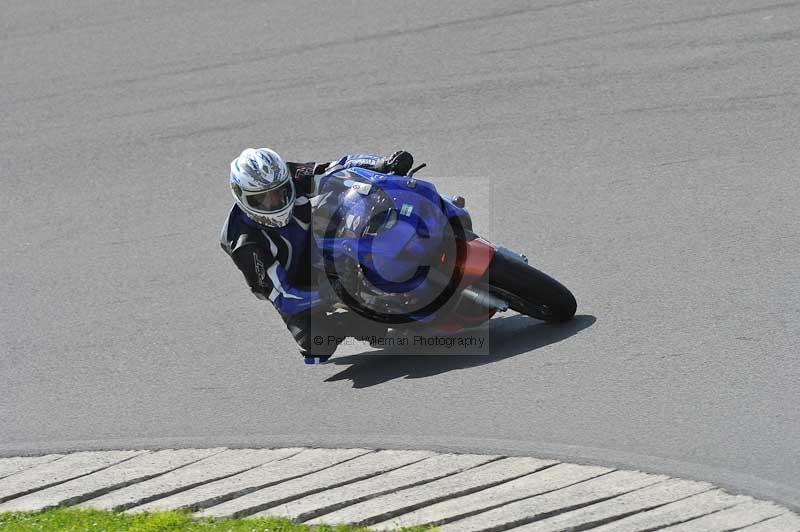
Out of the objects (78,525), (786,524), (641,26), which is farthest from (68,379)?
(641,26)

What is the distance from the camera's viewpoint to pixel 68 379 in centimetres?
855

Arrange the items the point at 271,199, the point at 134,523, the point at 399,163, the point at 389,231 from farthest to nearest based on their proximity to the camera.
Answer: the point at 399,163
the point at 271,199
the point at 389,231
the point at 134,523

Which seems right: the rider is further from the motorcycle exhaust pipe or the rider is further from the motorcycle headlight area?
the motorcycle exhaust pipe

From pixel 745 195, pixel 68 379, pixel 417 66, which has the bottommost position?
pixel 68 379

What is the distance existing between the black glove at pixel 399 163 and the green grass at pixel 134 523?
110 inches

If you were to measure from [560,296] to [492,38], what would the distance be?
220 inches

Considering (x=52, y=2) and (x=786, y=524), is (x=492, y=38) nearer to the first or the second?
(x=52, y=2)

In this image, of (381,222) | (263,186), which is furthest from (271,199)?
(381,222)

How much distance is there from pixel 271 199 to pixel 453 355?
157 cm

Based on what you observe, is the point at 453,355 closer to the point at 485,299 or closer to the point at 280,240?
the point at 485,299

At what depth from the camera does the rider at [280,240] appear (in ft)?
24.9

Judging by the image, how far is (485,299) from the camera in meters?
7.77

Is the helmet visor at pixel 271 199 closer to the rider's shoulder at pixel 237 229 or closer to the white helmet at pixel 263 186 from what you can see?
the white helmet at pixel 263 186

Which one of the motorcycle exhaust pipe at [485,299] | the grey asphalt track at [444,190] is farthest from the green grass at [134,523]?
the motorcycle exhaust pipe at [485,299]
